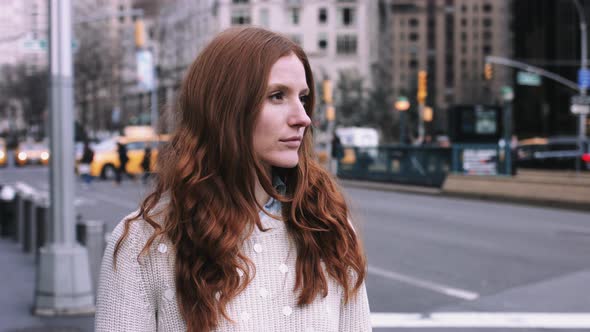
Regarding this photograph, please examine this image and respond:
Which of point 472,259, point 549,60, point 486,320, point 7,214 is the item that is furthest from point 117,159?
point 549,60

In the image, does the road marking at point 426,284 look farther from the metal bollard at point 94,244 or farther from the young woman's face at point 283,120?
the young woman's face at point 283,120

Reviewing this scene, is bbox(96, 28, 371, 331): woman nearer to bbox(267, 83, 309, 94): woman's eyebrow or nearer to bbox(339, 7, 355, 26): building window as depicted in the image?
bbox(267, 83, 309, 94): woman's eyebrow

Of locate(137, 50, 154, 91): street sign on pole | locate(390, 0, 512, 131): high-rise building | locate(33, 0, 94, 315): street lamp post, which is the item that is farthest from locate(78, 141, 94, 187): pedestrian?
locate(390, 0, 512, 131): high-rise building

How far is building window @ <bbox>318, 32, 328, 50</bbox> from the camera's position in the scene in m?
83.5

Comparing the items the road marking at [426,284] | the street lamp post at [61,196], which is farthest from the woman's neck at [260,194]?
the road marking at [426,284]

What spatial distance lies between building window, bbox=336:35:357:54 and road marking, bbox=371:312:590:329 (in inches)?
3063

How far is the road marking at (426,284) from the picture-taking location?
26.0ft

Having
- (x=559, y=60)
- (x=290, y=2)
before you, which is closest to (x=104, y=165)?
(x=559, y=60)

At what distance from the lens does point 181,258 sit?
1675 mm

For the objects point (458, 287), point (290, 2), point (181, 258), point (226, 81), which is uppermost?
point (290, 2)

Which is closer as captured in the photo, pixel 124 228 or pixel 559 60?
pixel 124 228

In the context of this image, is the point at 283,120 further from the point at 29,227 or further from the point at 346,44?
the point at 346,44

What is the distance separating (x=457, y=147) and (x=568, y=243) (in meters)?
10.4

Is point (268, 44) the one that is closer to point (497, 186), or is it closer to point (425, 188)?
point (497, 186)
